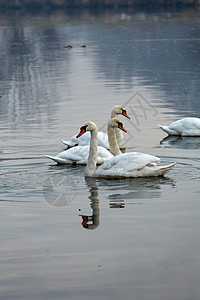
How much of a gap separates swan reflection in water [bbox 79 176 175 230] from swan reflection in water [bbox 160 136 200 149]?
358 cm

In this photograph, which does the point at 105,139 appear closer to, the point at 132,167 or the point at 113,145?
the point at 113,145

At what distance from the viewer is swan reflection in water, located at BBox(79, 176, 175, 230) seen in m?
10.3

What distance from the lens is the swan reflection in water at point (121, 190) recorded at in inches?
406

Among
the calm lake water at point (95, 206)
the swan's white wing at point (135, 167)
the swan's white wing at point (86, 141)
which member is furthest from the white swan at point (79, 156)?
the swan's white wing at point (86, 141)

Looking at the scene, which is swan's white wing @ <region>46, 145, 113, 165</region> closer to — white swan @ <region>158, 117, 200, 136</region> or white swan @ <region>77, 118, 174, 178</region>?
white swan @ <region>77, 118, 174, 178</region>

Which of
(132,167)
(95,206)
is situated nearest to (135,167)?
(132,167)

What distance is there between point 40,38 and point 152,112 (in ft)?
141

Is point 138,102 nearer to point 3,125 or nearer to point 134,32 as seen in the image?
point 3,125

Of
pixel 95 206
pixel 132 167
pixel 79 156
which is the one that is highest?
pixel 95 206

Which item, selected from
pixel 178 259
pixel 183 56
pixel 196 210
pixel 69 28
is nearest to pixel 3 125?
pixel 196 210

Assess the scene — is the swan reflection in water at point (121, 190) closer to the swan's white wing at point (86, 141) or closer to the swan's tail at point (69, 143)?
the swan's white wing at point (86, 141)

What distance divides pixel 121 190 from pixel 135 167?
75cm

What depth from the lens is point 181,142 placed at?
16.9m

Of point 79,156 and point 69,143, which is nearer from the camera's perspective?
point 79,156
